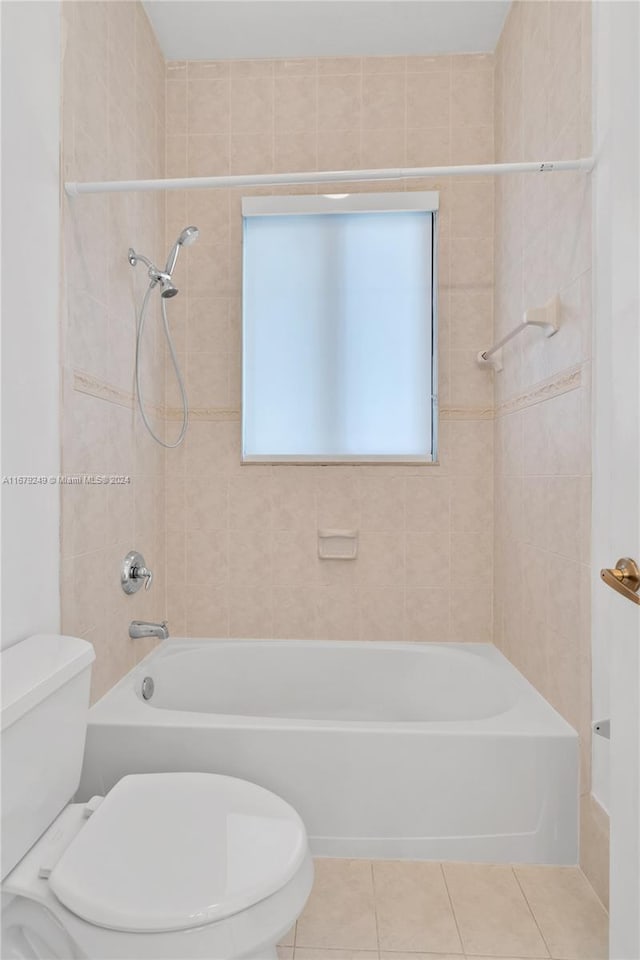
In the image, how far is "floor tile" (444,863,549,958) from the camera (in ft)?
4.39

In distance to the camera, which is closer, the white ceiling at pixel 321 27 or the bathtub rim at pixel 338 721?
the bathtub rim at pixel 338 721

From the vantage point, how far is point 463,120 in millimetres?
2361

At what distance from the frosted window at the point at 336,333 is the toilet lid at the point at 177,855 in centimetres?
141

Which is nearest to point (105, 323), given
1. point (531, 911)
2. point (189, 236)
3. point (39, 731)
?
point (189, 236)

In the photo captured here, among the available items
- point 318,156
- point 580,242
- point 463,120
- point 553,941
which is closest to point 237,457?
point 318,156

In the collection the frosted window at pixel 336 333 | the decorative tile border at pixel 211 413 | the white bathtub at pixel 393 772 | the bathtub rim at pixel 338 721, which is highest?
the frosted window at pixel 336 333

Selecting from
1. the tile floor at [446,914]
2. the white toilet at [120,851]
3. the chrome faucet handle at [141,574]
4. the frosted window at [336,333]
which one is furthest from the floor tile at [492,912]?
the frosted window at [336,333]

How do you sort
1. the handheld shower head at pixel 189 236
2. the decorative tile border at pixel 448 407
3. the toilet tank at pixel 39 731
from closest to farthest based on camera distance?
the toilet tank at pixel 39 731
the decorative tile border at pixel 448 407
the handheld shower head at pixel 189 236

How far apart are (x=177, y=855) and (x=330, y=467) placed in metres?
1.56

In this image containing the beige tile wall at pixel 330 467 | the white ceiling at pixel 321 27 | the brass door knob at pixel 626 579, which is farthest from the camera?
the beige tile wall at pixel 330 467

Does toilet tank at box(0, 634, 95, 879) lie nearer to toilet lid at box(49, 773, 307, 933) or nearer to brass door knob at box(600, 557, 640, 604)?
toilet lid at box(49, 773, 307, 933)

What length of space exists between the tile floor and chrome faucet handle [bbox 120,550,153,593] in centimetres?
100

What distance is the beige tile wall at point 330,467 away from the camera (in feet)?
7.80

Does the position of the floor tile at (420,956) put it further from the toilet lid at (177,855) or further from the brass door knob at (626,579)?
the brass door knob at (626,579)
